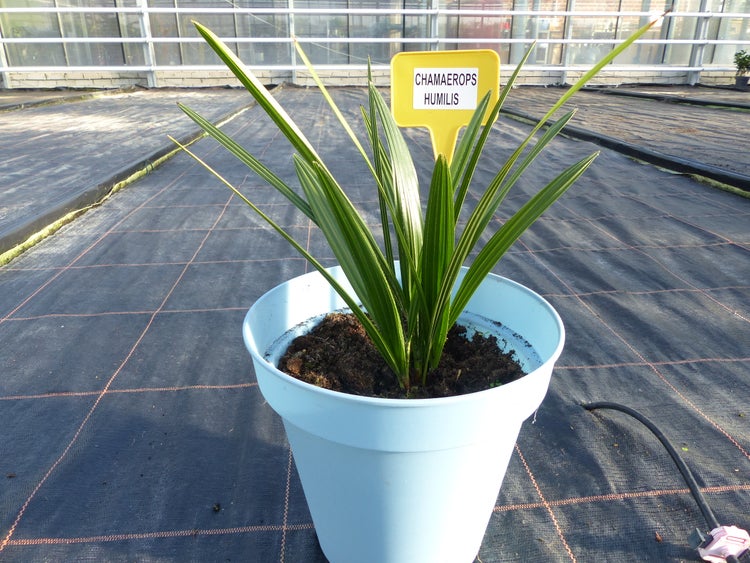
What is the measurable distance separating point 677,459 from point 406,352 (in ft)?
1.66

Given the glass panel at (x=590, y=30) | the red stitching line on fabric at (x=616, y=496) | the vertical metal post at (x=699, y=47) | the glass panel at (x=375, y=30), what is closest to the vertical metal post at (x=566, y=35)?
the glass panel at (x=590, y=30)

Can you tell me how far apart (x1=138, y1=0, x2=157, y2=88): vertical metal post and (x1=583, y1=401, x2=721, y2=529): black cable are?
6.55 m

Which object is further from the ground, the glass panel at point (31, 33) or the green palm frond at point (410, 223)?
the glass panel at point (31, 33)

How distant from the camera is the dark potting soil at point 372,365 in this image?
0.58m

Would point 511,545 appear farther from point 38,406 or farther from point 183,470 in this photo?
point 38,406

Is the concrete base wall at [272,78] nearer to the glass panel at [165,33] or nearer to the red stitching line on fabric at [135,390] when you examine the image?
the glass panel at [165,33]

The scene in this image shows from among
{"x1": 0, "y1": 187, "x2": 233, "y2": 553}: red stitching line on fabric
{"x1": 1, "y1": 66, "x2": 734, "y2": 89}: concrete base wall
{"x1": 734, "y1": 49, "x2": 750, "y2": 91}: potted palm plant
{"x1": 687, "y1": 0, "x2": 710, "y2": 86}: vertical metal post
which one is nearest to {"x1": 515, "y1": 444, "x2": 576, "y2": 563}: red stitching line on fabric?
{"x1": 0, "y1": 187, "x2": 233, "y2": 553}: red stitching line on fabric

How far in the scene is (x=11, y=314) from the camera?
4.14ft

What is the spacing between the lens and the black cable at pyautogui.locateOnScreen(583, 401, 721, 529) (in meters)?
0.69

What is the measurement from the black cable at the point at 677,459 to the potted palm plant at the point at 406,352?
13.3 inches

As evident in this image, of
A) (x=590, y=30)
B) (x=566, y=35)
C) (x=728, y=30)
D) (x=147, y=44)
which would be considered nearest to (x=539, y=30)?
(x=566, y=35)

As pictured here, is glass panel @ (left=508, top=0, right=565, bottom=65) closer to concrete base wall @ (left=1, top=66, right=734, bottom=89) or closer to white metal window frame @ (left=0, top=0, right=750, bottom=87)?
white metal window frame @ (left=0, top=0, right=750, bottom=87)

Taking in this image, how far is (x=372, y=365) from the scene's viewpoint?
616 millimetres

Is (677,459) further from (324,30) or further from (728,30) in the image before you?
(728,30)
